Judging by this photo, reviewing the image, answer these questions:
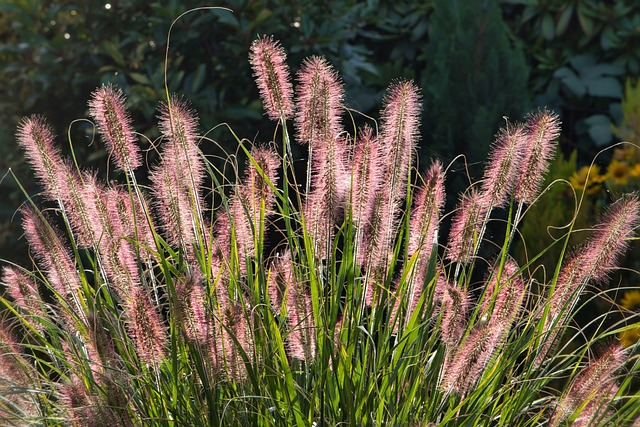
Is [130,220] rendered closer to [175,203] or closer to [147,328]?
[175,203]

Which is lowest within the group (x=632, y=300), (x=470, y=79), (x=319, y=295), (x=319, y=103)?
(x=632, y=300)

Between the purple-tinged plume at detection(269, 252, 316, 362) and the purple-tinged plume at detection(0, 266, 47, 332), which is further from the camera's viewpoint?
the purple-tinged plume at detection(0, 266, 47, 332)

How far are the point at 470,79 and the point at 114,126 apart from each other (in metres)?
3.48

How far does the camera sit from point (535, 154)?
2473 mm

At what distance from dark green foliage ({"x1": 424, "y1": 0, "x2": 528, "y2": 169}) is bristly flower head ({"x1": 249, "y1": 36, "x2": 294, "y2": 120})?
2938 mm

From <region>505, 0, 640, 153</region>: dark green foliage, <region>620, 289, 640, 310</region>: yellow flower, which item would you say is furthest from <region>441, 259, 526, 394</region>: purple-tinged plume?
<region>505, 0, 640, 153</region>: dark green foliage

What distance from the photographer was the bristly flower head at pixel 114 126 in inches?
94.7

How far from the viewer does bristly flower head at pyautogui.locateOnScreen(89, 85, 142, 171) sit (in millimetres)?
2406

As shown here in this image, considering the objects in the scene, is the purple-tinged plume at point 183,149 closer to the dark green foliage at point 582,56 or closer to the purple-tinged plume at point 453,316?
the purple-tinged plume at point 453,316

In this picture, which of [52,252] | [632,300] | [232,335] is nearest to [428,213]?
[232,335]

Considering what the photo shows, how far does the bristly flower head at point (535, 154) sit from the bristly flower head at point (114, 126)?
3.45ft

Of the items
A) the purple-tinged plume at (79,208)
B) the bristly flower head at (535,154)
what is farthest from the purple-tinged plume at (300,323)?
the bristly flower head at (535,154)

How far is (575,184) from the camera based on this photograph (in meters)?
4.86

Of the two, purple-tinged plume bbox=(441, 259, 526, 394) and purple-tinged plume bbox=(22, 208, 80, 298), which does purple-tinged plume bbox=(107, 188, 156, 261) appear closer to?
purple-tinged plume bbox=(22, 208, 80, 298)
